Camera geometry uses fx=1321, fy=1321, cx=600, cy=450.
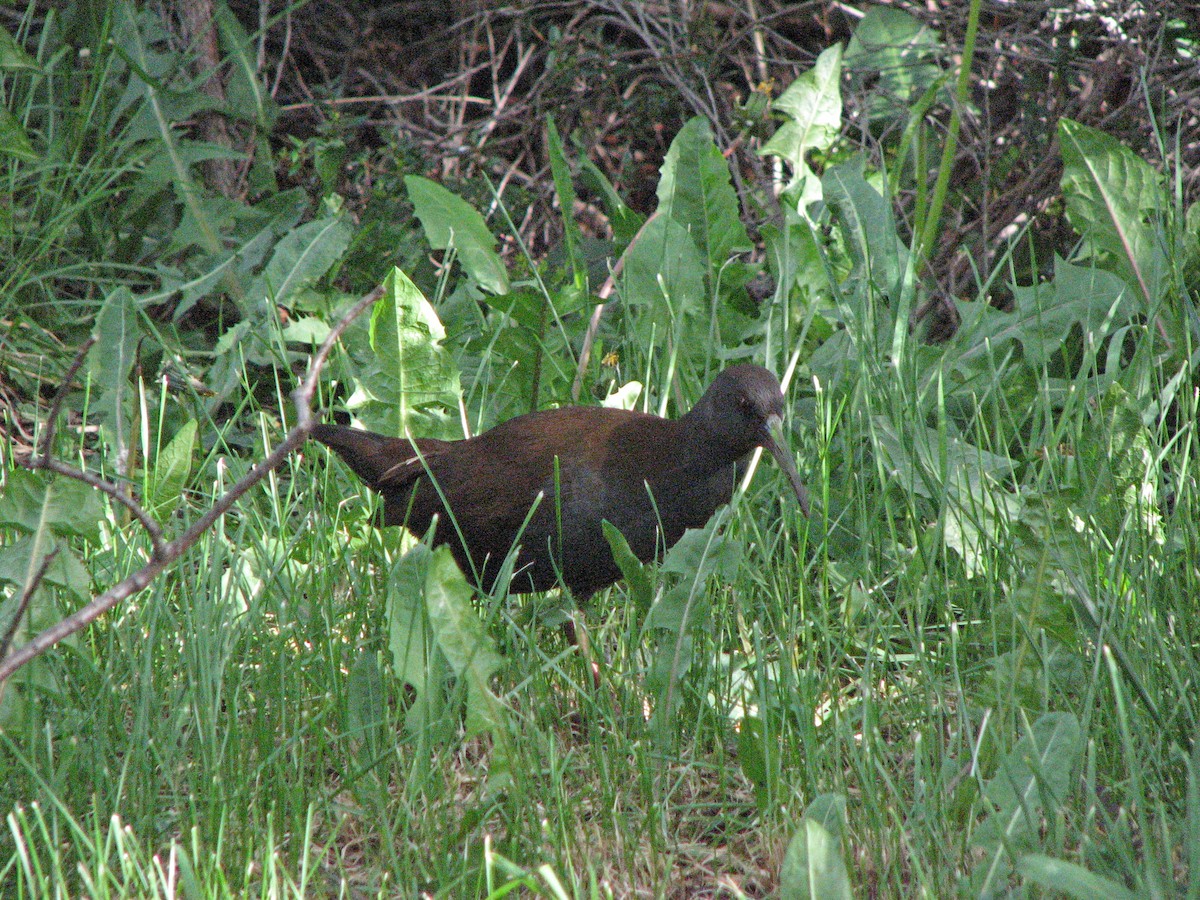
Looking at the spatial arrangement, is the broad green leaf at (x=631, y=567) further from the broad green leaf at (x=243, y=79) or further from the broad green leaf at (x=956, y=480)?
the broad green leaf at (x=243, y=79)

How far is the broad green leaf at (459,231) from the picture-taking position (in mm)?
4145

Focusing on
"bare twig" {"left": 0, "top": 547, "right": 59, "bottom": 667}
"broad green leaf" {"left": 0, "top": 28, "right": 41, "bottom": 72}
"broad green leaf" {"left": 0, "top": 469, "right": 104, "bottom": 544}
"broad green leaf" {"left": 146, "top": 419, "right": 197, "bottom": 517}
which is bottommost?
"broad green leaf" {"left": 146, "top": 419, "right": 197, "bottom": 517}

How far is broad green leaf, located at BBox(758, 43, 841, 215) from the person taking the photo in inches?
170

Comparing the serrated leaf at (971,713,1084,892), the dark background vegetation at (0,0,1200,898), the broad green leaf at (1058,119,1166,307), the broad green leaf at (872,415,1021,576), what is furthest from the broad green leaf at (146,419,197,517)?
the broad green leaf at (1058,119,1166,307)

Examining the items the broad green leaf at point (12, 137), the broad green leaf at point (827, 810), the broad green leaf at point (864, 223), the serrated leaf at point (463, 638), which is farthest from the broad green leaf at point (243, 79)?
the broad green leaf at point (827, 810)

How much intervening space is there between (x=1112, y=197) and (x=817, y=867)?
286cm

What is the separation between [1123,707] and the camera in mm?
2020

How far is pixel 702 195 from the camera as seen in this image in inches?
165

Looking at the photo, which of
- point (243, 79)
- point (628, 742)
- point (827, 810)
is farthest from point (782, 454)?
point (243, 79)

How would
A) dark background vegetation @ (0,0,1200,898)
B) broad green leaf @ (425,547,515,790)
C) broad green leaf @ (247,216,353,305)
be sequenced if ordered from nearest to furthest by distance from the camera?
dark background vegetation @ (0,0,1200,898)
broad green leaf @ (425,547,515,790)
broad green leaf @ (247,216,353,305)

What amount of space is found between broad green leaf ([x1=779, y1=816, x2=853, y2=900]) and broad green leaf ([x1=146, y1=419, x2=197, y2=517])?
2237 millimetres

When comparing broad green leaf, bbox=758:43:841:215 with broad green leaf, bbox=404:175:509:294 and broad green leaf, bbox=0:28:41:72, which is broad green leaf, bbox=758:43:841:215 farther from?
broad green leaf, bbox=0:28:41:72

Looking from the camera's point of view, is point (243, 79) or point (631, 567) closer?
point (631, 567)

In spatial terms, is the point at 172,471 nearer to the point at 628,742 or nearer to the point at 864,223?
the point at 628,742
